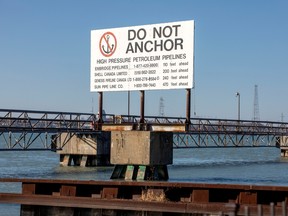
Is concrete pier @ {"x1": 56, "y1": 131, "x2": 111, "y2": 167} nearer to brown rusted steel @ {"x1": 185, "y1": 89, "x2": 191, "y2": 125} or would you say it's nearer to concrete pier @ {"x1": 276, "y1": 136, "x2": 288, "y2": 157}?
brown rusted steel @ {"x1": 185, "y1": 89, "x2": 191, "y2": 125}

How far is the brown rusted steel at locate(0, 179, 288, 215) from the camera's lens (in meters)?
18.3

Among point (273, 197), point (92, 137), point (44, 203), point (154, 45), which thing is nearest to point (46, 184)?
point (44, 203)

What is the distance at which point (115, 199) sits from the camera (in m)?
19.1

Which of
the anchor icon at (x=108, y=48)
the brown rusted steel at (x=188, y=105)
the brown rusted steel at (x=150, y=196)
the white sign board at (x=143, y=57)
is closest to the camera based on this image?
the brown rusted steel at (x=150, y=196)

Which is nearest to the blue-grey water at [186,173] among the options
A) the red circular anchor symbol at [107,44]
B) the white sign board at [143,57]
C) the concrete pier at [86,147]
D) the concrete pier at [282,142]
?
the concrete pier at [86,147]

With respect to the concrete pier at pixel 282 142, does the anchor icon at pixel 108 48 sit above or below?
above

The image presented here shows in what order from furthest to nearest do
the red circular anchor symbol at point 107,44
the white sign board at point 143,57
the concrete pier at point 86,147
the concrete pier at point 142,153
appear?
the concrete pier at point 86,147
the red circular anchor symbol at point 107,44
the concrete pier at point 142,153
the white sign board at point 143,57

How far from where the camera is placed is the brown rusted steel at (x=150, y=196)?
18328 mm

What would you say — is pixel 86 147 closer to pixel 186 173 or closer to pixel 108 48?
pixel 186 173

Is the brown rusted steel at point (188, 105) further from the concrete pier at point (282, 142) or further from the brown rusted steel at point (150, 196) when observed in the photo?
the concrete pier at point (282, 142)

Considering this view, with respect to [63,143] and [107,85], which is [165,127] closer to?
[107,85]

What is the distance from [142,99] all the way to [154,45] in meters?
3.65

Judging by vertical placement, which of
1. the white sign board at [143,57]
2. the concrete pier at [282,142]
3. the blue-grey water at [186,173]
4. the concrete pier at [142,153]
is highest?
the white sign board at [143,57]

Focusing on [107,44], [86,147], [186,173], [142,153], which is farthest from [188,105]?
[86,147]
